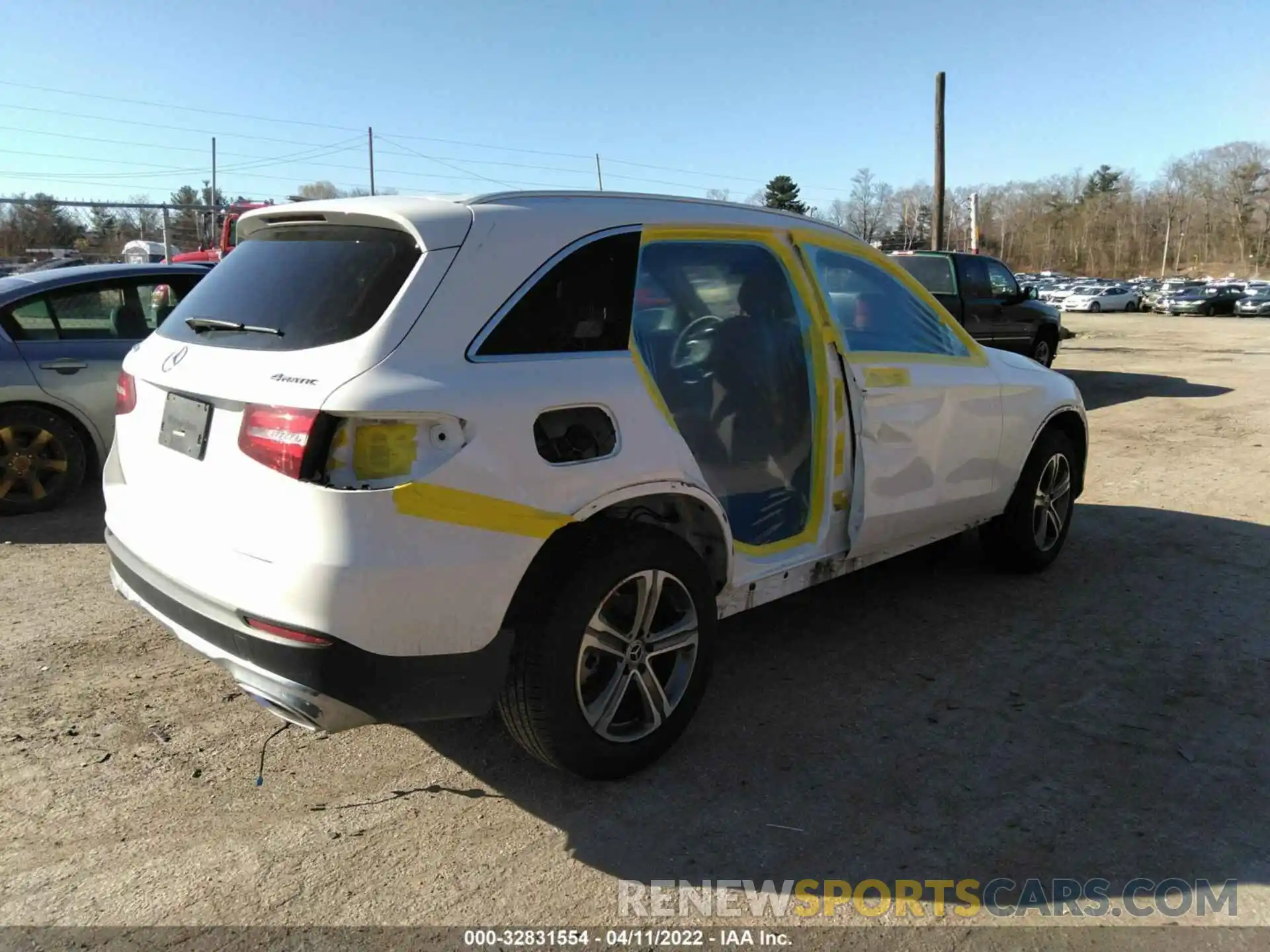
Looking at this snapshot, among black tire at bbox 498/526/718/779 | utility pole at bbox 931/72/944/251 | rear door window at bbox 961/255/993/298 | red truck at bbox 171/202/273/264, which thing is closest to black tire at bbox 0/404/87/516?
black tire at bbox 498/526/718/779

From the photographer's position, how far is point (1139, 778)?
316cm

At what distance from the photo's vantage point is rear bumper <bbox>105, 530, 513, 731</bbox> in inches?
95.7

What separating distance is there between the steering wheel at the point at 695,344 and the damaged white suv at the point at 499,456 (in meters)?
0.01

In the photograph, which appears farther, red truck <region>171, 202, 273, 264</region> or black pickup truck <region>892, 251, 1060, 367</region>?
red truck <region>171, 202, 273, 264</region>

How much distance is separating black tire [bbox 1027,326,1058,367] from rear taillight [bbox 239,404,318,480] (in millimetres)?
13409

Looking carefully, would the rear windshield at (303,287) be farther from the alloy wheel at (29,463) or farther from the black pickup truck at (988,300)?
the black pickup truck at (988,300)

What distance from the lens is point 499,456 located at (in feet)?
8.38

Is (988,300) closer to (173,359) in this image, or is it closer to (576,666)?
(576,666)

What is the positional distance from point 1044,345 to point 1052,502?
10.3m

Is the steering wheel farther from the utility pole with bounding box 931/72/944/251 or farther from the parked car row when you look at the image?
the parked car row

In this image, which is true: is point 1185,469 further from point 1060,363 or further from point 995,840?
point 1060,363

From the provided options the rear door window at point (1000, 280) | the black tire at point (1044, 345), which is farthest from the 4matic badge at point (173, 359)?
the black tire at point (1044, 345)

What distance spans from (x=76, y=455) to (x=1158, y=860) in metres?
6.43

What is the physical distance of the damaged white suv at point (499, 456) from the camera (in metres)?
2.42
